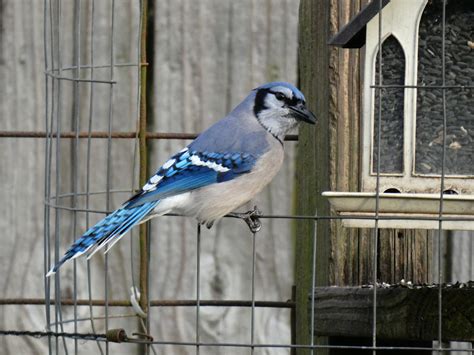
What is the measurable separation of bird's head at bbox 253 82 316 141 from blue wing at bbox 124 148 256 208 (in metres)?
0.22

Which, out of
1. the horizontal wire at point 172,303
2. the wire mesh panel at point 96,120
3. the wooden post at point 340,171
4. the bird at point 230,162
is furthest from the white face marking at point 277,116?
the horizontal wire at point 172,303

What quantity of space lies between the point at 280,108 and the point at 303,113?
168 millimetres

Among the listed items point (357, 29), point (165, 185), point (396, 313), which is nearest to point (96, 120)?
point (165, 185)

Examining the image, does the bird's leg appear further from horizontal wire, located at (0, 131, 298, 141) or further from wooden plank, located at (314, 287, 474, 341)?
horizontal wire, located at (0, 131, 298, 141)

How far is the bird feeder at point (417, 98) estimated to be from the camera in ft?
16.8

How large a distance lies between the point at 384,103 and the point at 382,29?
10.8 inches

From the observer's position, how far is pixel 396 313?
5.18 m

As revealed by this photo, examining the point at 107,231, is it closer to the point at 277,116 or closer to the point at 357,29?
the point at 277,116

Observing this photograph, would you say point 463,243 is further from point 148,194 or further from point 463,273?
point 148,194

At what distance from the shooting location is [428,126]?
17.0 ft

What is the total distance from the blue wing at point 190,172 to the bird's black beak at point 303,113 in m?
0.27

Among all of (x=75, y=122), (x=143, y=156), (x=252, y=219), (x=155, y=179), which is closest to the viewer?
(x=143, y=156)

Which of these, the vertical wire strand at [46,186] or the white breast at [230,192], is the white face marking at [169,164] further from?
the vertical wire strand at [46,186]

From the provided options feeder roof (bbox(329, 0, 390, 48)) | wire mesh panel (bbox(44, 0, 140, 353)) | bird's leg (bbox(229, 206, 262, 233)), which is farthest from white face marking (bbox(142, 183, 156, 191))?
feeder roof (bbox(329, 0, 390, 48))
